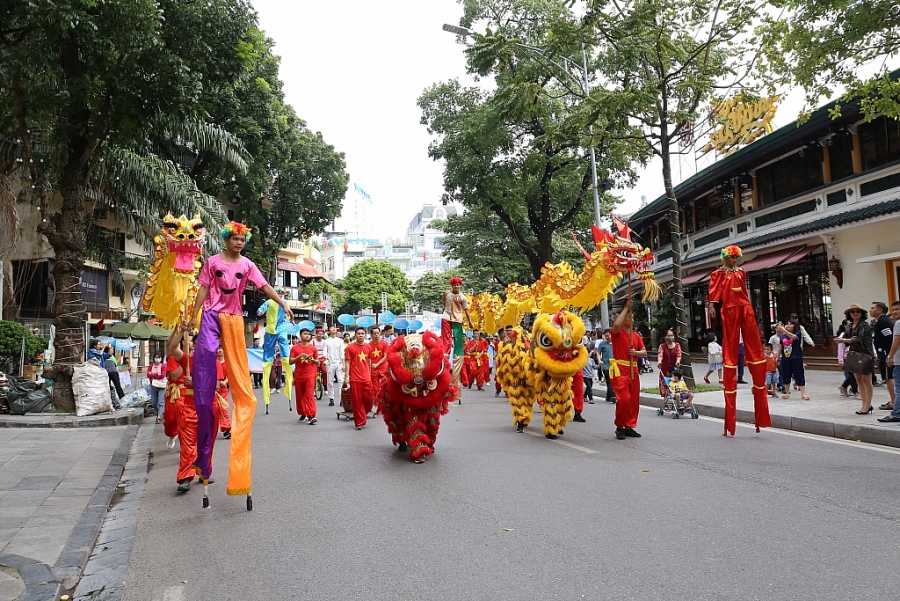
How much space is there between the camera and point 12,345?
16734 millimetres

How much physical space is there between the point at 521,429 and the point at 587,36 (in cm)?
857

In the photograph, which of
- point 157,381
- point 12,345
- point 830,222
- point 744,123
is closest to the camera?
point 157,381

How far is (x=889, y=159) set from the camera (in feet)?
52.9

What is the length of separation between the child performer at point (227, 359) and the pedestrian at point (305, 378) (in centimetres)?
619

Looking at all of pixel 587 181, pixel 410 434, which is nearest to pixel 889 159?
pixel 587 181

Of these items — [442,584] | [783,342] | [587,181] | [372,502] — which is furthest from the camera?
[587,181]

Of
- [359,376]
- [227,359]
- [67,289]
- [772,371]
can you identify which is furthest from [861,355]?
[67,289]

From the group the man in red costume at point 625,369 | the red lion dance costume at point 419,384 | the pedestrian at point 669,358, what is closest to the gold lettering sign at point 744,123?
the pedestrian at point 669,358

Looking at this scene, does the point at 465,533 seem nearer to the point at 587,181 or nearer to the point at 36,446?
the point at 36,446

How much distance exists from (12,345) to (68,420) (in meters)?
6.28

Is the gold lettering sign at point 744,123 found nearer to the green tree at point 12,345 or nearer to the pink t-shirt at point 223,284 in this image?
the pink t-shirt at point 223,284

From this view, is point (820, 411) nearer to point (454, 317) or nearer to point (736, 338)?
point (736, 338)

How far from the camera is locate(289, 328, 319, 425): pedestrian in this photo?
12.2 m

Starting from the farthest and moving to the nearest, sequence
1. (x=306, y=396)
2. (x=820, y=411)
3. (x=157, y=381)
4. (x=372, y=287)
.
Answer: (x=372, y=287), (x=306, y=396), (x=157, y=381), (x=820, y=411)
